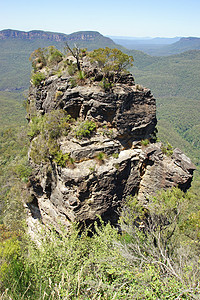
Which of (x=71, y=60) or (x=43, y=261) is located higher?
(x=71, y=60)

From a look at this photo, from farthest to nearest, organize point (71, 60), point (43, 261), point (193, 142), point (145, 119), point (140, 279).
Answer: point (193, 142) → point (71, 60) → point (145, 119) → point (43, 261) → point (140, 279)

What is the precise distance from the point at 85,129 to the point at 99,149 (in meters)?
2.09

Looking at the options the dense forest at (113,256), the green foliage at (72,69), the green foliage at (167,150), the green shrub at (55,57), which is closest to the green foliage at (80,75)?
the green foliage at (72,69)

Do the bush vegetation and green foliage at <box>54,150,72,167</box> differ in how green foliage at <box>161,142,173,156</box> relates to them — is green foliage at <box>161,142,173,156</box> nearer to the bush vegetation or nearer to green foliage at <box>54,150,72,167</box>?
the bush vegetation

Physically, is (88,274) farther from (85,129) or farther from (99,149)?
(85,129)

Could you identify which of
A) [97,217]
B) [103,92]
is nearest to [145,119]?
[103,92]

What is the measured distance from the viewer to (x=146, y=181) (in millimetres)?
15961

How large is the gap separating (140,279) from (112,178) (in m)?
6.97

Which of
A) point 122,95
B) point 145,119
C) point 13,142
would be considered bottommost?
point 13,142

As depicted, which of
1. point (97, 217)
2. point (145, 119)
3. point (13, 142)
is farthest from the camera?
point (13, 142)

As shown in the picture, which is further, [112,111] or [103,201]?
[112,111]

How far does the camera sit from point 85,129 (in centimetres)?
1498

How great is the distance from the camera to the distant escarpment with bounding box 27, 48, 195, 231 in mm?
13734

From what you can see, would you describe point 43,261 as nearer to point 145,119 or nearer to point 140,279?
point 140,279
